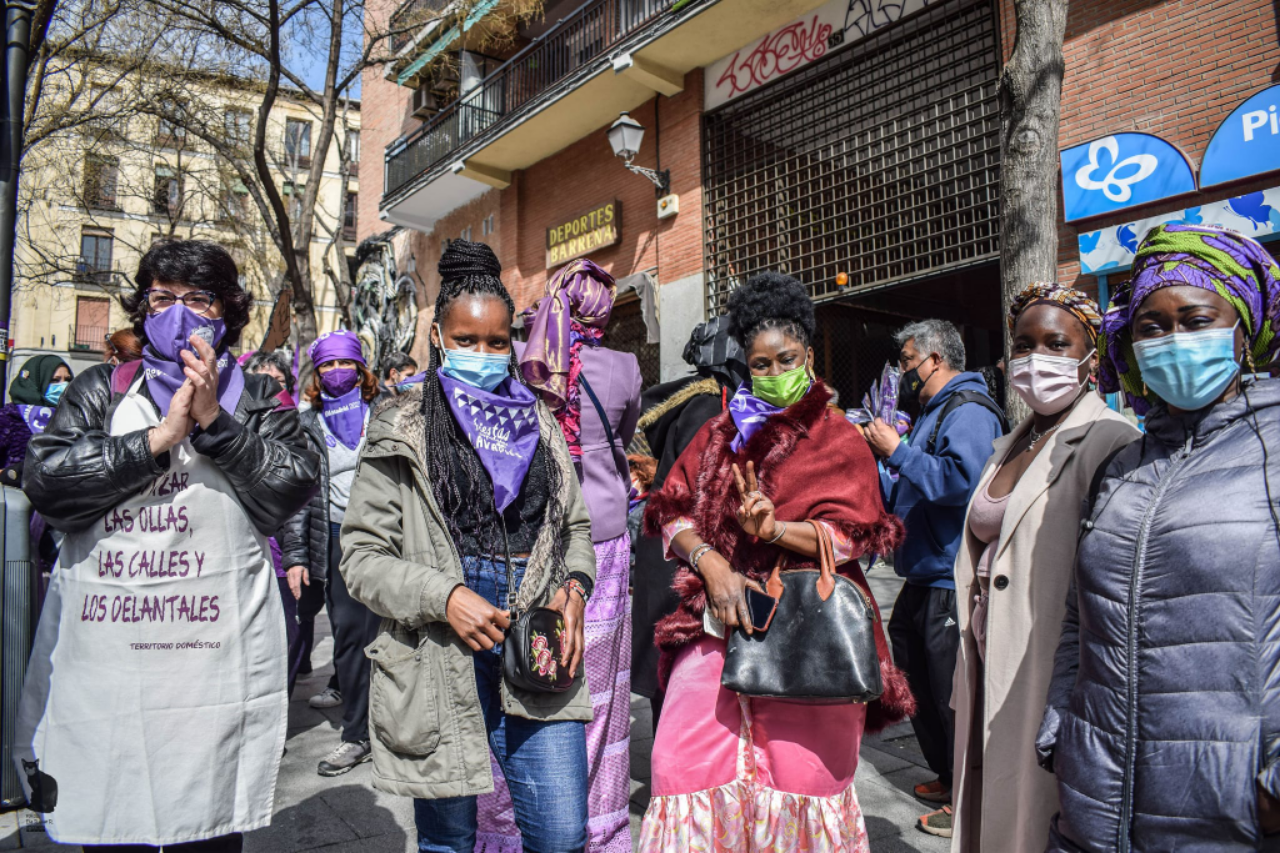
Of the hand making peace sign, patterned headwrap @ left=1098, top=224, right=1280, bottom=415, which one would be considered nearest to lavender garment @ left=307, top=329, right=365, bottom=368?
the hand making peace sign

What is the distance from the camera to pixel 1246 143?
7141 millimetres

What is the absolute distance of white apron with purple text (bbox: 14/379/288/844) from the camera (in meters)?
2.22

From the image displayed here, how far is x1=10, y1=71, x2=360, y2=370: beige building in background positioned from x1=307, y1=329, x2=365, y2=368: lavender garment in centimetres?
78

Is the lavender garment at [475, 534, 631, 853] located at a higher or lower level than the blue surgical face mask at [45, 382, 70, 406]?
lower

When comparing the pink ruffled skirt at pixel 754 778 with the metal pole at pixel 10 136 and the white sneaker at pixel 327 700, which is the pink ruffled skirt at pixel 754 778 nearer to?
the metal pole at pixel 10 136

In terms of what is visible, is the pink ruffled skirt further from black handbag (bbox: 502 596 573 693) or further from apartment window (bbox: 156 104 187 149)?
apartment window (bbox: 156 104 187 149)

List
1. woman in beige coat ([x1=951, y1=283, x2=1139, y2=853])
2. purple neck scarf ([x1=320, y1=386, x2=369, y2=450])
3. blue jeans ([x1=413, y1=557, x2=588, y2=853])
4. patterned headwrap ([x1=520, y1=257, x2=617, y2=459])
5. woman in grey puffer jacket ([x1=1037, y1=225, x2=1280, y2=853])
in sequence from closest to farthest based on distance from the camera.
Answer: woman in grey puffer jacket ([x1=1037, y1=225, x2=1280, y2=853]) → blue jeans ([x1=413, y1=557, x2=588, y2=853]) → woman in beige coat ([x1=951, y1=283, x2=1139, y2=853]) → patterned headwrap ([x1=520, y1=257, x2=617, y2=459]) → purple neck scarf ([x1=320, y1=386, x2=369, y2=450])

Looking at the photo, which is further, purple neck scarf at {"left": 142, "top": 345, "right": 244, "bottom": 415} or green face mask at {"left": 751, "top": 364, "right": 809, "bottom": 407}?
green face mask at {"left": 751, "top": 364, "right": 809, "bottom": 407}

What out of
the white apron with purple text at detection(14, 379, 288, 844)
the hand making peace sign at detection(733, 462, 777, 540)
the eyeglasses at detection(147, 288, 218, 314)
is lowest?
the white apron with purple text at detection(14, 379, 288, 844)

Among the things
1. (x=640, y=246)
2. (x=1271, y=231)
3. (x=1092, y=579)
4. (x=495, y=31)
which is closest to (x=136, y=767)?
(x=1092, y=579)

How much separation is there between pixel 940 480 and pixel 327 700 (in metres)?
4.04

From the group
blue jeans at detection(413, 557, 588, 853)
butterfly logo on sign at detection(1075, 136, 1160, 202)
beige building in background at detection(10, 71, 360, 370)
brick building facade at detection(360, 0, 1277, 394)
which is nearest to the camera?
blue jeans at detection(413, 557, 588, 853)

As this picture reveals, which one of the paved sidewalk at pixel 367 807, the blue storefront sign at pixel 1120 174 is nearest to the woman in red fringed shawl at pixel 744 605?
the paved sidewalk at pixel 367 807

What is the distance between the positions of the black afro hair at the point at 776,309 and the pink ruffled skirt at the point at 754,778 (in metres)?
1.12
